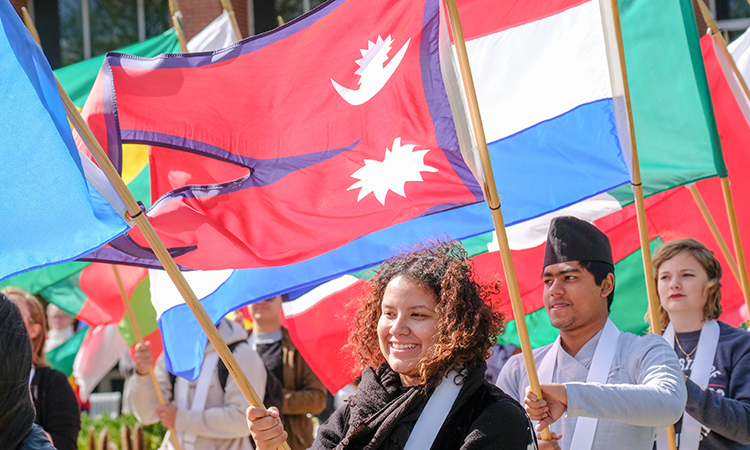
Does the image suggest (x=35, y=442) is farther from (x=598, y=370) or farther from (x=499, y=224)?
(x=598, y=370)

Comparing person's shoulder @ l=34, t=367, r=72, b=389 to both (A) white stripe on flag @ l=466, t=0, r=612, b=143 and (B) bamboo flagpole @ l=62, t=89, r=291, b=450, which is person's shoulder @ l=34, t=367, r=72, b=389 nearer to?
(B) bamboo flagpole @ l=62, t=89, r=291, b=450

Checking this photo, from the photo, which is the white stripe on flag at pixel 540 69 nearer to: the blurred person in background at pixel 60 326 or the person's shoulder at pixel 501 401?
the person's shoulder at pixel 501 401

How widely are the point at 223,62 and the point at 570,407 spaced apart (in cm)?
214

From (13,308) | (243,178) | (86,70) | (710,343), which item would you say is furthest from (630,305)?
(86,70)

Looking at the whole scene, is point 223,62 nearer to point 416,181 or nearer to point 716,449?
point 416,181

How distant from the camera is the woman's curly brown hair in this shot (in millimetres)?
2287

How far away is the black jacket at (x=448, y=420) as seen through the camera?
2141 mm

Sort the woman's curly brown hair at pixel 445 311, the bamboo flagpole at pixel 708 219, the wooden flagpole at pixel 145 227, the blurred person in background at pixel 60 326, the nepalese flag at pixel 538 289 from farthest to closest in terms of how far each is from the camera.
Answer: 1. the blurred person in background at pixel 60 326
2. the nepalese flag at pixel 538 289
3. the bamboo flagpole at pixel 708 219
4. the wooden flagpole at pixel 145 227
5. the woman's curly brown hair at pixel 445 311

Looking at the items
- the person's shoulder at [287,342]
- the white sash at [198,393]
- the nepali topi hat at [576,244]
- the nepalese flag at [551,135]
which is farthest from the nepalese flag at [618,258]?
the nepali topi hat at [576,244]

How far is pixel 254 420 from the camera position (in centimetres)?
243

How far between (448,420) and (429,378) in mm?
135

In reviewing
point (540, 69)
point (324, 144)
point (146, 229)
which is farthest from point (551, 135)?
point (146, 229)

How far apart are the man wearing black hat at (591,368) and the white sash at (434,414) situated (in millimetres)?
410

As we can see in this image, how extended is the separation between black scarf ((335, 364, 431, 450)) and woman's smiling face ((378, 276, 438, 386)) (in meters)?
0.05
